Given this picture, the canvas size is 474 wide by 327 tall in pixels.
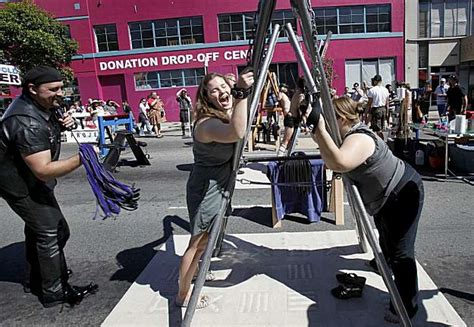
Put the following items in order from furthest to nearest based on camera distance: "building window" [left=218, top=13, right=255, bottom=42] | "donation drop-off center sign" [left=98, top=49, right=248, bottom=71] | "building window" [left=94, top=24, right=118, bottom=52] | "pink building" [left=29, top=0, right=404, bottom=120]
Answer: "building window" [left=94, top=24, right=118, bottom=52]
"donation drop-off center sign" [left=98, top=49, right=248, bottom=71]
"building window" [left=218, top=13, right=255, bottom=42]
"pink building" [left=29, top=0, right=404, bottom=120]

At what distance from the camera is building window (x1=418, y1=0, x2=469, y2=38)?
983 inches

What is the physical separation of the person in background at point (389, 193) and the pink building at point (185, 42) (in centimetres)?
2103

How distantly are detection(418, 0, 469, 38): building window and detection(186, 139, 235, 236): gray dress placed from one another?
25670mm

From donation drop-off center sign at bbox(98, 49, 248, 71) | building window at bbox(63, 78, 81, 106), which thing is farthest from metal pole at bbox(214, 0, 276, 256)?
building window at bbox(63, 78, 81, 106)

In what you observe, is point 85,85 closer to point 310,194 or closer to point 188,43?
point 188,43

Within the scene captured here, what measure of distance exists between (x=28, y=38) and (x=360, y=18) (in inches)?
734

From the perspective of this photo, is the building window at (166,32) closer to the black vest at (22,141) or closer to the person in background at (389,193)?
the black vest at (22,141)

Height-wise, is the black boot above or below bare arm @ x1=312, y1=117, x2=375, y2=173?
below

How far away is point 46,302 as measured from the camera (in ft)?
11.6

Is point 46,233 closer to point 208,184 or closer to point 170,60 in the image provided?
point 208,184

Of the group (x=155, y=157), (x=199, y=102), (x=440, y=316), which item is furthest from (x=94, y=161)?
(x=155, y=157)

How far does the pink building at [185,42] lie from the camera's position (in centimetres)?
2400

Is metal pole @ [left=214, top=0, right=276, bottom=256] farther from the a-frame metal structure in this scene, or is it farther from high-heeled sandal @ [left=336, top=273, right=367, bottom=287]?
high-heeled sandal @ [left=336, top=273, right=367, bottom=287]

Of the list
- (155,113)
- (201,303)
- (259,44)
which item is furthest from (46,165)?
(155,113)
